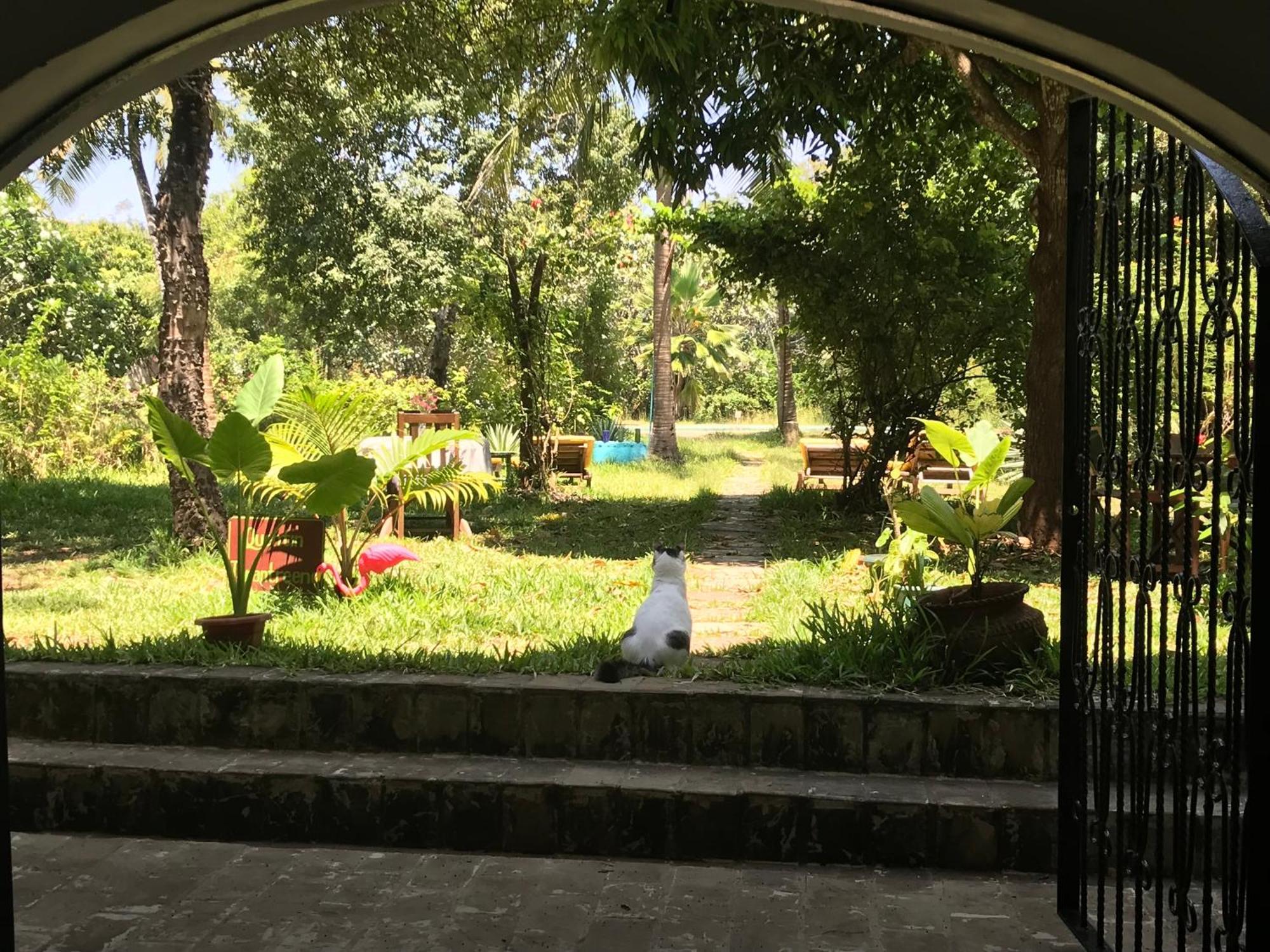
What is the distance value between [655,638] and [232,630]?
1993mm

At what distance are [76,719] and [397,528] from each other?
170 inches

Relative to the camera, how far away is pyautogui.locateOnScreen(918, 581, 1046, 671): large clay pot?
15.4 feet

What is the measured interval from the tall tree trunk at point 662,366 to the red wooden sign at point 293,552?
1244 cm

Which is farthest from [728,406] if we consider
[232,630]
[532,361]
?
[232,630]

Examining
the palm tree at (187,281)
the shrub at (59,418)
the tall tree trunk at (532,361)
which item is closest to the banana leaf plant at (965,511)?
the palm tree at (187,281)

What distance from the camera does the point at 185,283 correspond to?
8.41 m

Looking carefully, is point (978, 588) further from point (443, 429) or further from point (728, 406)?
point (728, 406)

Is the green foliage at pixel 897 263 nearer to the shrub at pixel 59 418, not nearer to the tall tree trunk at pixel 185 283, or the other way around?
the tall tree trunk at pixel 185 283

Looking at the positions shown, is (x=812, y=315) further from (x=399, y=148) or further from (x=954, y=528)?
(x=399, y=148)

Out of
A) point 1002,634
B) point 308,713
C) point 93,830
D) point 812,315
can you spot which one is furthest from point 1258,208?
point 812,315

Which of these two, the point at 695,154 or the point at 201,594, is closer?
the point at 201,594

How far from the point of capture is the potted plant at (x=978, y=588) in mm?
4715

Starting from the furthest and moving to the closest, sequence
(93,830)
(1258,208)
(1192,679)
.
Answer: (93,830) < (1192,679) < (1258,208)

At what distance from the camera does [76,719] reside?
191 inches
